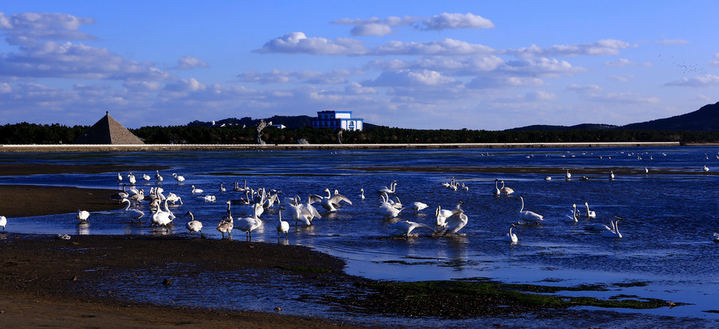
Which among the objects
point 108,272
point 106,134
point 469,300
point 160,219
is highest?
point 106,134

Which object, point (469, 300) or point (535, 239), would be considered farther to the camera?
point (535, 239)

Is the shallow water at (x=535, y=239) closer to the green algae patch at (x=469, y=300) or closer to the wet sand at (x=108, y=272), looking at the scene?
the green algae patch at (x=469, y=300)

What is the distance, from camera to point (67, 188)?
126ft

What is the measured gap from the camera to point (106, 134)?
153 metres

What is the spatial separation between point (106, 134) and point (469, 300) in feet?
490

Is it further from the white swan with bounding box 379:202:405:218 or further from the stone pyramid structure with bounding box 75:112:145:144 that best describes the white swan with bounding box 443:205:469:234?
the stone pyramid structure with bounding box 75:112:145:144

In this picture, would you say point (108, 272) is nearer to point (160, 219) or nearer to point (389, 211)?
point (160, 219)

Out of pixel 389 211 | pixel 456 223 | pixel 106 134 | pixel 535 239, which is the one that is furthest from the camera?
pixel 106 134

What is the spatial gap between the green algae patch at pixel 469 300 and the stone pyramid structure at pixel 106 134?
14646 cm

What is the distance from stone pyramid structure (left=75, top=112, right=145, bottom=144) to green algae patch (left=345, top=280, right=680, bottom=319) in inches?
5766

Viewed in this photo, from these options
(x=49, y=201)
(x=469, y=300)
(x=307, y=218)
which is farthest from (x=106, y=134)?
(x=469, y=300)

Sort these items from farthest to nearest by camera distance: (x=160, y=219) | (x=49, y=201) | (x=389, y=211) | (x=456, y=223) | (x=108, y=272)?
(x=49, y=201)
(x=389, y=211)
(x=160, y=219)
(x=456, y=223)
(x=108, y=272)

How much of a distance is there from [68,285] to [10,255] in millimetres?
3794

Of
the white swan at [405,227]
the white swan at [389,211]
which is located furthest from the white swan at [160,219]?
the white swan at [389,211]
